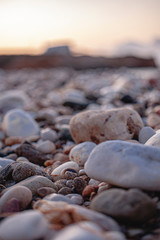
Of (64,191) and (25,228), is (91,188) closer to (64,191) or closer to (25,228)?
(64,191)

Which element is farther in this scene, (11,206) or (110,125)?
(110,125)

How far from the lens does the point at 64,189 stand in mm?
1827

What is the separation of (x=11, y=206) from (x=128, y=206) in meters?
0.67

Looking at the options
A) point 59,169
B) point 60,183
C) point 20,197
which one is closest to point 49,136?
point 59,169

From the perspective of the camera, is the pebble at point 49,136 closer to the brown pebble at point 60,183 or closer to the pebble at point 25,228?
the brown pebble at point 60,183

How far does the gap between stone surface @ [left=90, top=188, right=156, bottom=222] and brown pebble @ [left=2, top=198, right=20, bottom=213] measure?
18.1 inches

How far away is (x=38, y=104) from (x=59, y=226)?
14.8ft

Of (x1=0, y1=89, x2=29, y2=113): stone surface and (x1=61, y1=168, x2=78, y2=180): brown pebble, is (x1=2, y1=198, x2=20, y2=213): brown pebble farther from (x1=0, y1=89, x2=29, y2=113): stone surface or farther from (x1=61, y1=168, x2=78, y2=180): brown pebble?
(x1=0, y1=89, x2=29, y2=113): stone surface

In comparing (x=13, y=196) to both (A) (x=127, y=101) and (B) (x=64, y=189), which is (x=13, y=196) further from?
(A) (x=127, y=101)

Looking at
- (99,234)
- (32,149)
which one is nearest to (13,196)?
Answer: (99,234)

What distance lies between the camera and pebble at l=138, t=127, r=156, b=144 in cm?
250

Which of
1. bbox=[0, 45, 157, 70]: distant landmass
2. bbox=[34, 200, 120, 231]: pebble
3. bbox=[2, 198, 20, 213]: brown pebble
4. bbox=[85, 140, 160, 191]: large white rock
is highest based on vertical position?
bbox=[85, 140, 160, 191]: large white rock

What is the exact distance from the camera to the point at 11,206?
1481mm

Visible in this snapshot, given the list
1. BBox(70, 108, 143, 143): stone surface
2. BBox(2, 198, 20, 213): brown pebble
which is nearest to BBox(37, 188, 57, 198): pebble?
BBox(2, 198, 20, 213): brown pebble
